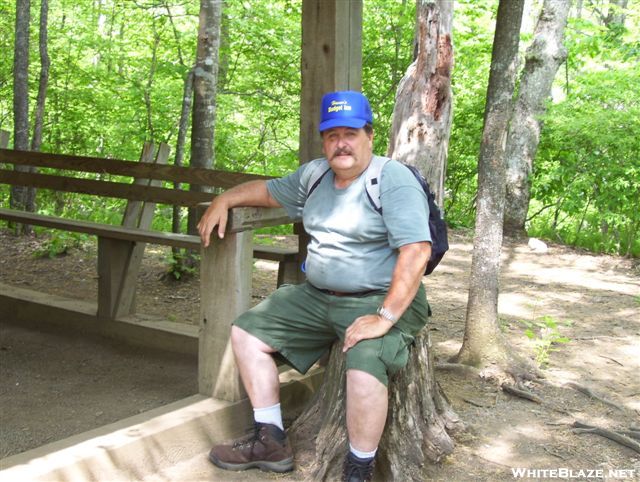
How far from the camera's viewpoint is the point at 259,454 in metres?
3.24

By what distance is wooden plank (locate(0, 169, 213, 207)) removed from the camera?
5.27 metres

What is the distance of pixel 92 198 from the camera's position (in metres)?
12.7

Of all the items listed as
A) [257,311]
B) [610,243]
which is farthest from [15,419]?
[610,243]

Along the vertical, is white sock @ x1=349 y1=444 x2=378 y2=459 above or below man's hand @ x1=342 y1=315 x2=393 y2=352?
below

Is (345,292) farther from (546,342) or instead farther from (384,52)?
(384,52)

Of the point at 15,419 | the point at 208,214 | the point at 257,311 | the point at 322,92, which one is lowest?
the point at 15,419

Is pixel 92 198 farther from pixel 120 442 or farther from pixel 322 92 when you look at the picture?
pixel 120 442

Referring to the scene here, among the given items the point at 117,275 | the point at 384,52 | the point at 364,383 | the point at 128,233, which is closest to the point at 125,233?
the point at 128,233

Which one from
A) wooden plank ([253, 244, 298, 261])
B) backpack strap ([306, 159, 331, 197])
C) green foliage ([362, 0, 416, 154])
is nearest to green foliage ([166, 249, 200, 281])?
wooden plank ([253, 244, 298, 261])

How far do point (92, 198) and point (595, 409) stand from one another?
33.9 ft

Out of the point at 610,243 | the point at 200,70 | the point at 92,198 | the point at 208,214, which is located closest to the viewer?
the point at 208,214

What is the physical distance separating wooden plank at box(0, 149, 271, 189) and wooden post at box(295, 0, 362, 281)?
0.64m

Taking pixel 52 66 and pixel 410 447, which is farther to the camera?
pixel 52 66

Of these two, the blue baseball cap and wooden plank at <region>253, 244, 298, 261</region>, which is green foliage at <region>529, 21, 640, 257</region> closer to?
wooden plank at <region>253, 244, 298, 261</region>
